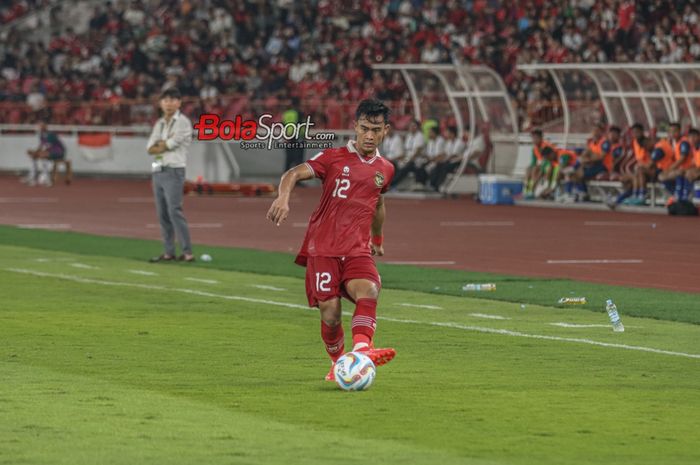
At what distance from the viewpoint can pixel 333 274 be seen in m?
10.9

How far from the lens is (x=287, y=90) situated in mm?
48969

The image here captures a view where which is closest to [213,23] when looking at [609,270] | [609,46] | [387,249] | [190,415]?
[609,46]

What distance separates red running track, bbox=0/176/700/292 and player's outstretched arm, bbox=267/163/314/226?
8621mm

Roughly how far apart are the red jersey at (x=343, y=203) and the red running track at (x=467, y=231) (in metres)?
8.17

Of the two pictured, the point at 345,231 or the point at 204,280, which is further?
the point at 204,280

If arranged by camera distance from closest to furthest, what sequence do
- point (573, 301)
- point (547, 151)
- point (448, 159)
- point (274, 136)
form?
point (573, 301)
point (274, 136)
point (547, 151)
point (448, 159)

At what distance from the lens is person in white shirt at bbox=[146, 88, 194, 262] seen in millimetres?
21094

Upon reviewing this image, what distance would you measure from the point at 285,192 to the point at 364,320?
100 centimetres

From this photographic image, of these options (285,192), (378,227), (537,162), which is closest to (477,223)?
(537,162)

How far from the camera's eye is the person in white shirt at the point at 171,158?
21.1 meters

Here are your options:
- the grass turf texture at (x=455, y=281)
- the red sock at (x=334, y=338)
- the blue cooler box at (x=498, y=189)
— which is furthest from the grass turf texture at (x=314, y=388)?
the blue cooler box at (x=498, y=189)

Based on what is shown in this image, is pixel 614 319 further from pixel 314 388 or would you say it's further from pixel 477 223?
pixel 477 223

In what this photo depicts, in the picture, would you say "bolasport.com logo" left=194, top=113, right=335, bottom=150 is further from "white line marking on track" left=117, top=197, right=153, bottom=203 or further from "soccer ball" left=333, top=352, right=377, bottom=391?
"soccer ball" left=333, top=352, right=377, bottom=391

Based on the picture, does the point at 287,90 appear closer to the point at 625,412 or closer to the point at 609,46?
the point at 609,46
